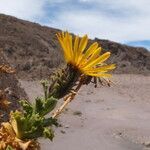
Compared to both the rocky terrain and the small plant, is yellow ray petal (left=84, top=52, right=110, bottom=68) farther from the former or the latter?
the rocky terrain

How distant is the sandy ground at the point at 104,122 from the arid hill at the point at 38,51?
2.43m

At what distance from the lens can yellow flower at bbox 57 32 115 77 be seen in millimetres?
1489

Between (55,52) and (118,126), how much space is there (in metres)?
19.6

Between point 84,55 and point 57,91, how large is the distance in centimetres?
13

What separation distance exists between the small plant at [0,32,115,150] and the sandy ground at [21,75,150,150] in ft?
20.8

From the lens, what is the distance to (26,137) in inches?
62.3

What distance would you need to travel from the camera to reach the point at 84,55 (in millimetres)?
1519

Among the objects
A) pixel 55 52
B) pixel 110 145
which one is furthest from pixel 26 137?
pixel 55 52

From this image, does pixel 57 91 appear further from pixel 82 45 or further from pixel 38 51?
pixel 38 51

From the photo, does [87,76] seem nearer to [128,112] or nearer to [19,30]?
[128,112]

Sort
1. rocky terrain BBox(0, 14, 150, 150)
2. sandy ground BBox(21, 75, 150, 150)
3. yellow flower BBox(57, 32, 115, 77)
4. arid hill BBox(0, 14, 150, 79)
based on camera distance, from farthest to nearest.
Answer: arid hill BBox(0, 14, 150, 79) → sandy ground BBox(21, 75, 150, 150) → rocky terrain BBox(0, 14, 150, 150) → yellow flower BBox(57, 32, 115, 77)

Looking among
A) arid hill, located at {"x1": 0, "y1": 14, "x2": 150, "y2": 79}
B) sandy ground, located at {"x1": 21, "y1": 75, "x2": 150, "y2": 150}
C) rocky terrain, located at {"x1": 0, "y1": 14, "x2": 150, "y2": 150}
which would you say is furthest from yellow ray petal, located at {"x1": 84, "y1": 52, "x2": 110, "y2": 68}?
arid hill, located at {"x1": 0, "y1": 14, "x2": 150, "y2": 79}

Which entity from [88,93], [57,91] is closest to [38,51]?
[88,93]

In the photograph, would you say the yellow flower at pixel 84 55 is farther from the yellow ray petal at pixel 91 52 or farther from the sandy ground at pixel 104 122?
the sandy ground at pixel 104 122
